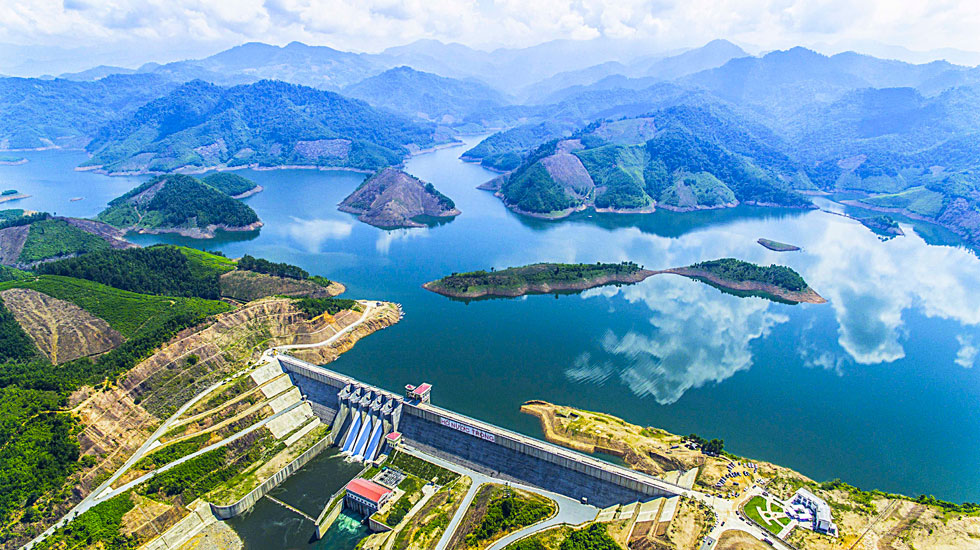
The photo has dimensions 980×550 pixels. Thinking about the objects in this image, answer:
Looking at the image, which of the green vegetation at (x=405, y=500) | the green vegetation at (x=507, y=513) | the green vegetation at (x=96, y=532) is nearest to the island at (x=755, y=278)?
the green vegetation at (x=507, y=513)

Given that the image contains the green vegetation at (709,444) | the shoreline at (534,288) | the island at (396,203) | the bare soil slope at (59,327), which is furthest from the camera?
the island at (396,203)

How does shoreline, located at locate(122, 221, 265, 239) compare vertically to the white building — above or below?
below

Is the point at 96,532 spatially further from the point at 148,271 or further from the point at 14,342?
the point at 148,271

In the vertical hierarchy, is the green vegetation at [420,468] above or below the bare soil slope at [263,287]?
below

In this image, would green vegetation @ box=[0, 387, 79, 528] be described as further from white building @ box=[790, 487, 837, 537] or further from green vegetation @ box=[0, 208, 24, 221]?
green vegetation @ box=[0, 208, 24, 221]

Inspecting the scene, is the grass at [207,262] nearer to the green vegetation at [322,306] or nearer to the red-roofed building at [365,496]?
the green vegetation at [322,306]

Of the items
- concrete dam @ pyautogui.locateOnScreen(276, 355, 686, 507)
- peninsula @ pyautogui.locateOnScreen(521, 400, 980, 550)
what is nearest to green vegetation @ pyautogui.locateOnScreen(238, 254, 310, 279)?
concrete dam @ pyautogui.locateOnScreen(276, 355, 686, 507)
